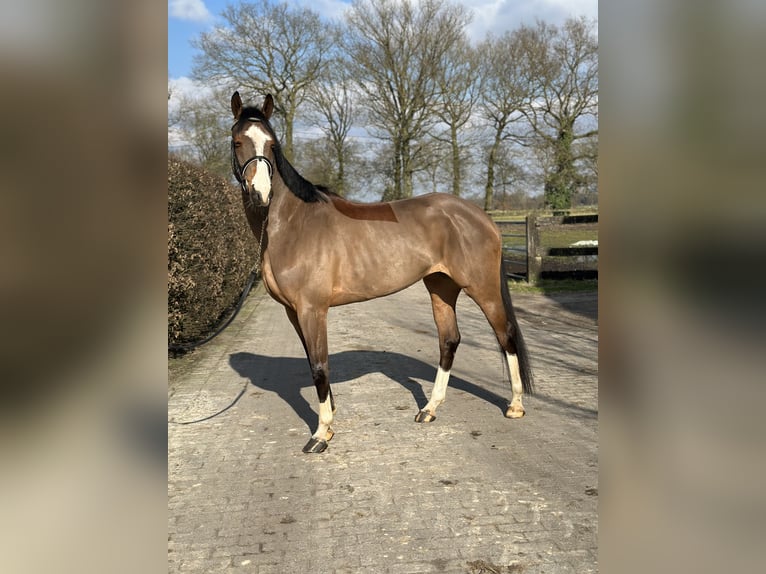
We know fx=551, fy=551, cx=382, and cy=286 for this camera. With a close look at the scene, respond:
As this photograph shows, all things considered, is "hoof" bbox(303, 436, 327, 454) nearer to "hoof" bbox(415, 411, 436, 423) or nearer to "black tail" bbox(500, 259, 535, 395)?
"hoof" bbox(415, 411, 436, 423)

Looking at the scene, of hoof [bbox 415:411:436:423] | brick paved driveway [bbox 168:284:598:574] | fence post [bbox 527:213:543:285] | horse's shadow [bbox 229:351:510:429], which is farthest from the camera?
fence post [bbox 527:213:543:285]

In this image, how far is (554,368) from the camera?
5.77 m

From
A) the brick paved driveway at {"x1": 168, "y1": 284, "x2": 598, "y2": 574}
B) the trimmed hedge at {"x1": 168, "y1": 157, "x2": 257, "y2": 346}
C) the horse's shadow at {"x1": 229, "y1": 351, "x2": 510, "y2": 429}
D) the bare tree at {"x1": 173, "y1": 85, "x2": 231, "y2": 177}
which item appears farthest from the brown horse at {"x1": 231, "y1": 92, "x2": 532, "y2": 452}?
the bare tree at {"x1": 173, "y1": 85, "x2": 231, "y2": 177}

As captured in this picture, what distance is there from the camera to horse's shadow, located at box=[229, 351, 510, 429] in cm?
493

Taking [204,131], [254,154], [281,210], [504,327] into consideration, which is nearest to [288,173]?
[281,210]

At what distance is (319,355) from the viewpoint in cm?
396

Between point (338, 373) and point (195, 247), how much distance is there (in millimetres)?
2345

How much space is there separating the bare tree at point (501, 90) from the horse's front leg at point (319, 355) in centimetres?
1862

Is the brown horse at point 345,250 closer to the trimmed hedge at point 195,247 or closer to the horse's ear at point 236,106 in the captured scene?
the horse's ear at point 236,106

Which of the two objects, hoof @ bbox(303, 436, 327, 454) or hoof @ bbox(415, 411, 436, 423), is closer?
hoof @ bbox(303, 436, 327, 454)

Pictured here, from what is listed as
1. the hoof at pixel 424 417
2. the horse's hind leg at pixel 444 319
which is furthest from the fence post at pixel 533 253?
the hoof at pixel 424 417

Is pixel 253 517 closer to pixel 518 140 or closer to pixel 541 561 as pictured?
pixel 541 561

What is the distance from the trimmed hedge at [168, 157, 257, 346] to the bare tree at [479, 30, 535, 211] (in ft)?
49.8
